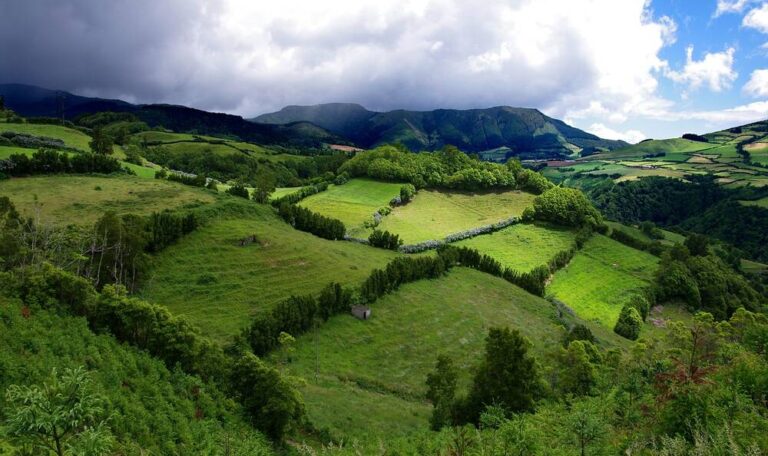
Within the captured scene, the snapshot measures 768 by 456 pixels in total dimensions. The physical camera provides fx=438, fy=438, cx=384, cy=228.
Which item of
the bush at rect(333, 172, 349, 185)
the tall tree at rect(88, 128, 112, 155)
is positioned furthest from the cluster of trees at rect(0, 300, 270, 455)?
the bush at rect(333, 172, 349, 185)

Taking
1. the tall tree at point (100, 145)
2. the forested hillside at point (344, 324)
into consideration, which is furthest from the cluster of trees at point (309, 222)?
the tall tree at point (100, 145)

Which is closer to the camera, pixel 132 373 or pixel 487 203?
pixel 132 373

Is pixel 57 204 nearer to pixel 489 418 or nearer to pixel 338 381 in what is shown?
pixel 338 381

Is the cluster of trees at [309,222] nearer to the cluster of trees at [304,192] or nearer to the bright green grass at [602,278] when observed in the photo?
the cluster of trees at [304,192]

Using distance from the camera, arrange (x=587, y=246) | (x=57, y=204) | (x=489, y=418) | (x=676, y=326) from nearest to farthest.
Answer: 1. (x=489, y=418)
2. (x=676, y=326)
3. (x=57, y=204)
4. (x=587, y=246)

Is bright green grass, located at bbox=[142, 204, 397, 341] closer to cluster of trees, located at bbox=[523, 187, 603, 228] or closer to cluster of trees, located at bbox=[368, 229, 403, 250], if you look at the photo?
cluster of trees, located at bbox=[368, 229, 403, 250]

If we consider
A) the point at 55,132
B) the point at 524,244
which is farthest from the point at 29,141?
the point at 524,244

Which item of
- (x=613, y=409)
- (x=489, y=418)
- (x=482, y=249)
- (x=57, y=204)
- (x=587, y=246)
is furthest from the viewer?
(x=587, y=246)

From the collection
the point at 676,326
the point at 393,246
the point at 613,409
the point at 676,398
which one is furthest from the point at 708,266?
the point at 676,398

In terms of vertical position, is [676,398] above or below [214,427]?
above
